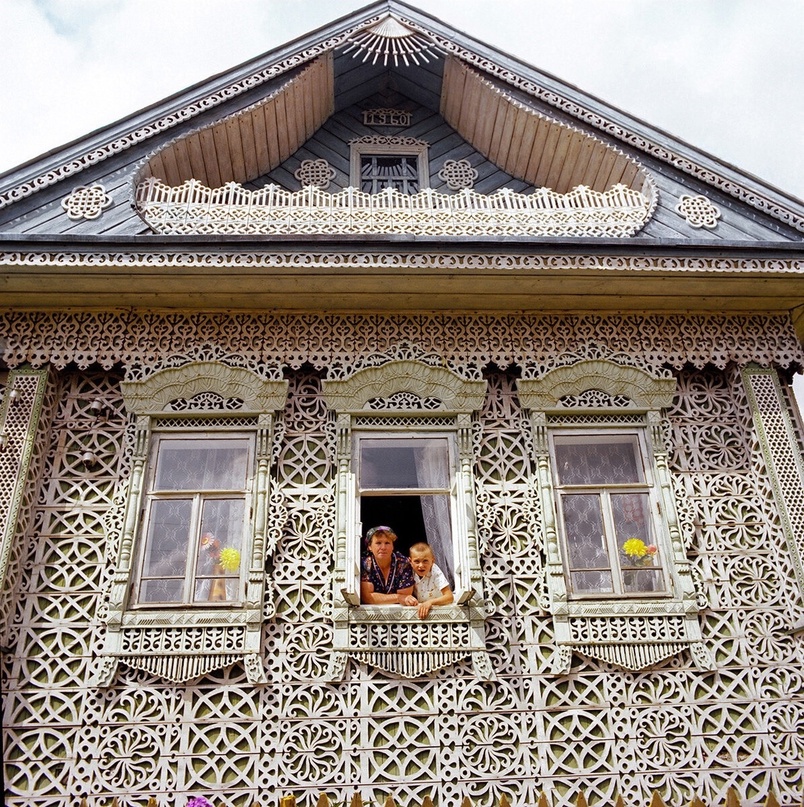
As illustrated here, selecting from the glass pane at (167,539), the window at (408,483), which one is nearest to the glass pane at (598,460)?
the window at (408,483)

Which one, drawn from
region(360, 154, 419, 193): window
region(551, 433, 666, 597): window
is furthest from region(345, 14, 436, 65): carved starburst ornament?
region(551, 433, 666, 597): window

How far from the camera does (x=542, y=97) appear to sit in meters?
7.73

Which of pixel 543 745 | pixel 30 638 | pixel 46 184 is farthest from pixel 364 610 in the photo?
pixel 46 184

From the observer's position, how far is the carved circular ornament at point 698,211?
7016 mm

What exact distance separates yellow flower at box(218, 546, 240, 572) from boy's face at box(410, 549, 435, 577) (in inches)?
52.7

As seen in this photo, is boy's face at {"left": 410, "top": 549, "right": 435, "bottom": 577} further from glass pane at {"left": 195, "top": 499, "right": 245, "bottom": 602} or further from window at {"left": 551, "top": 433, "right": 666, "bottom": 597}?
glass pane at {"left": 195, "top": 499, "right": 245, "bottom": 602}

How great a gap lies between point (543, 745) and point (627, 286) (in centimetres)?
374

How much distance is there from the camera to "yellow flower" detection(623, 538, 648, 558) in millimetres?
6297

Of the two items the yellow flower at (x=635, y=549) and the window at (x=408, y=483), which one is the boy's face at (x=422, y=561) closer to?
the window at (x=408, y=483)

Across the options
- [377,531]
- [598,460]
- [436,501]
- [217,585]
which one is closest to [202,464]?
[217,585]

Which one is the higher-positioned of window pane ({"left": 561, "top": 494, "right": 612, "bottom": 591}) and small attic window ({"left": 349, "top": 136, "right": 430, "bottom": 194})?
small attic window ({"left": 349, "top": 136, "right": 430, "bottom": 194})

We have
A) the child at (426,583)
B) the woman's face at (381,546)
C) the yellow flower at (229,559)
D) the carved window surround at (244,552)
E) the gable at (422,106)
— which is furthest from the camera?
the gable at (422,106)

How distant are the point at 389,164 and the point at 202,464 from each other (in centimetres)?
402

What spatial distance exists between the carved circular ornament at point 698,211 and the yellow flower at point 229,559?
4.72 meters
